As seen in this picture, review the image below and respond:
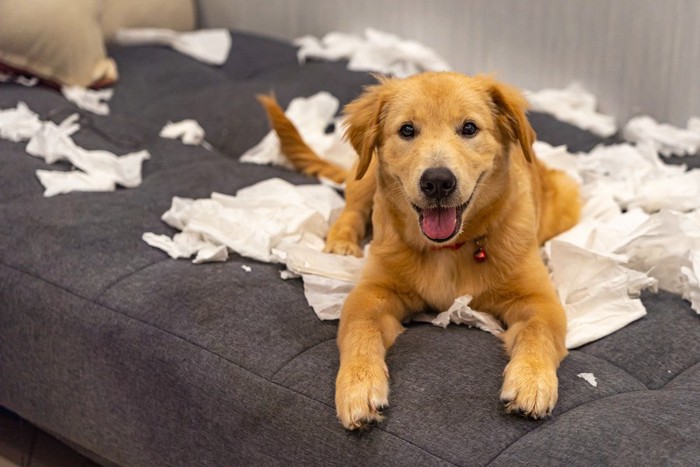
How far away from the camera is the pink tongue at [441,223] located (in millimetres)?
1986

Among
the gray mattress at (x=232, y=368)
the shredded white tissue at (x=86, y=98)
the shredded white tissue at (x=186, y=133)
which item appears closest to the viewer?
the gray mattress at (x=232, y=368)

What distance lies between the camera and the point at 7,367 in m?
2.42

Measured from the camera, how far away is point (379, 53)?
405cm

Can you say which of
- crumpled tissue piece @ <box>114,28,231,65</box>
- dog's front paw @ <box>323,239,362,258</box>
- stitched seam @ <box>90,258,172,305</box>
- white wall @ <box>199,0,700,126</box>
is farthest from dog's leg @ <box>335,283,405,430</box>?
crumpled tissue piece @ <box>114,28,231,65</box>

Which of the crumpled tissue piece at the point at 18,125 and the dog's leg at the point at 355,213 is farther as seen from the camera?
the crumpled tissue piece at the point at 18,125

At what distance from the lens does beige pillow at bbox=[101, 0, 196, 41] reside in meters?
4.34

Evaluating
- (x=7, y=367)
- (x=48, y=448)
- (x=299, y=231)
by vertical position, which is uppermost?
(x=299, y=231)

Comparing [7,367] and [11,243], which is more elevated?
[11,243]

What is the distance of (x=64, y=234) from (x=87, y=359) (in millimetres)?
407

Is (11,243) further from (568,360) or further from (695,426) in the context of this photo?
(695,426)

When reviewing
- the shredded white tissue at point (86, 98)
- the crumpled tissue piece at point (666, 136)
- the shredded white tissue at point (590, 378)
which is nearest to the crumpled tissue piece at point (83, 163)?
the shredded white tissue at point (86, 98)

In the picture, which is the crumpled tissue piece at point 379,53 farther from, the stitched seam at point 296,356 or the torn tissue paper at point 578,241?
the stitched seam at point 296,356

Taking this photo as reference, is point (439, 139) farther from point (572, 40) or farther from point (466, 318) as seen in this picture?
point (572, 40)

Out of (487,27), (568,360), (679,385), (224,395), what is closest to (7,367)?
(224,395)
